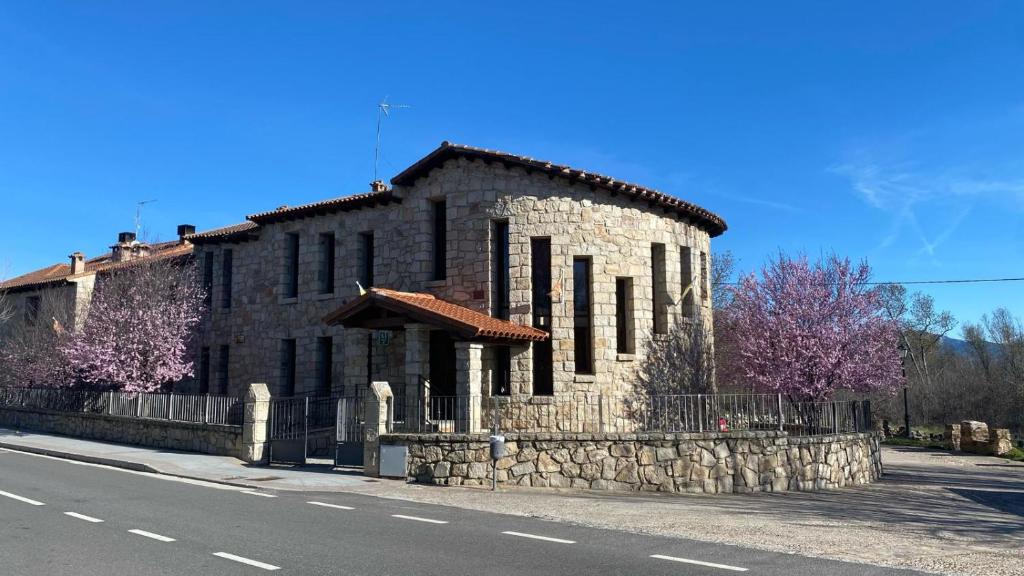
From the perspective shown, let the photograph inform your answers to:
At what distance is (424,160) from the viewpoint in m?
18.8

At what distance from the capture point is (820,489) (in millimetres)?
15789

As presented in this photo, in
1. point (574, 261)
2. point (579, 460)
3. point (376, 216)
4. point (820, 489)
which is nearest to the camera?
point (579, 460)

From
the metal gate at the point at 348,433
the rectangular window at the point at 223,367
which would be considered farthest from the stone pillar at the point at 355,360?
the rectangular window at the point at 223,367

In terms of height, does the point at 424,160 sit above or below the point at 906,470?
above

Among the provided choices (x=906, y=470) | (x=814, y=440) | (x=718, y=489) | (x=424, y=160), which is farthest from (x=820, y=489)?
(x=424, y=160)

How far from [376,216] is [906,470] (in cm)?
1855

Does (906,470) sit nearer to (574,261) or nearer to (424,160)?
(574,261)

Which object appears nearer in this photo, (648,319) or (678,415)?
(678,415)

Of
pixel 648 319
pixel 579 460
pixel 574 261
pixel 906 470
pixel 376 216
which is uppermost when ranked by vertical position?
pixel 376 216

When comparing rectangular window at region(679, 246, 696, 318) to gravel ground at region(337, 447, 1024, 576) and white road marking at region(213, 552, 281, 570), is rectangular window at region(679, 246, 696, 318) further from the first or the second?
white road marking at region(213, 552, 281, 570)

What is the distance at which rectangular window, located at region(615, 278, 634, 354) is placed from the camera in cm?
1864

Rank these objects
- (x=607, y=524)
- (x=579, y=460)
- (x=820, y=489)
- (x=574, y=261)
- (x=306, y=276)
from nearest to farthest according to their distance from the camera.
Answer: (x=607, y=524) → (x=579, y=460) → (x=820, y=489) → (x=574, y=261) → (x=306, y=276)

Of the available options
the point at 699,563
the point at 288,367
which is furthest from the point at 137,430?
the point at 699,563

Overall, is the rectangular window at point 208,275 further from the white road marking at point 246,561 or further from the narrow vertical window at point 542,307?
the white road marking at point 246,561
